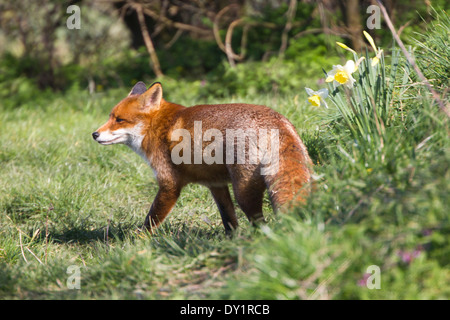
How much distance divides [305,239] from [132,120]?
7.99ft

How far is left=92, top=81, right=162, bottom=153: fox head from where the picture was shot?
4590mm

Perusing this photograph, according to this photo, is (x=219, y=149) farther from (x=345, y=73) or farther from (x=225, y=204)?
(x=345, y=73)

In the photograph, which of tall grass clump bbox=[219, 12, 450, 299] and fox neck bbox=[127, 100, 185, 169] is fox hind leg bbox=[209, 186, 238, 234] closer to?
fox neck bbox=[127, 100, 185, 169]

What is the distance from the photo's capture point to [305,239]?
2.65 metres

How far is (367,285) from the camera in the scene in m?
2.54

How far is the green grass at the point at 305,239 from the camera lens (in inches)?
101

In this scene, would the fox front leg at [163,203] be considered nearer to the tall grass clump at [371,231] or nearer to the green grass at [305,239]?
the green grass at [305,239]

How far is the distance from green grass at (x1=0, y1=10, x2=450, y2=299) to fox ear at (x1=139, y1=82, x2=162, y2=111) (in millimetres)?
1030

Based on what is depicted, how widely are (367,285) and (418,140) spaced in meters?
1.16

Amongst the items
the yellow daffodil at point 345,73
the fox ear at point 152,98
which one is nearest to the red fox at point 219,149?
the fox ear at point 152,98

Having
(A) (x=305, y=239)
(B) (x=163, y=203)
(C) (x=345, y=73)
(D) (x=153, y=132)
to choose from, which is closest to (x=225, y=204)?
→ (B) (x=163, y=203)

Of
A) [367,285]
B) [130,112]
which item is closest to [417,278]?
[367,285]

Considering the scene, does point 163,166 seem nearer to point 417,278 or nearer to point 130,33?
point 417,278

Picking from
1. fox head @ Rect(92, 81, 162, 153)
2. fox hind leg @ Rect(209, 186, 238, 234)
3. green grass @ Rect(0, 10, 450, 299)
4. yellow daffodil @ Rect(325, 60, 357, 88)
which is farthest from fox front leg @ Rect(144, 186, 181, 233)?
yellow daffodil @ Rect(325, 60, 357, 88)
